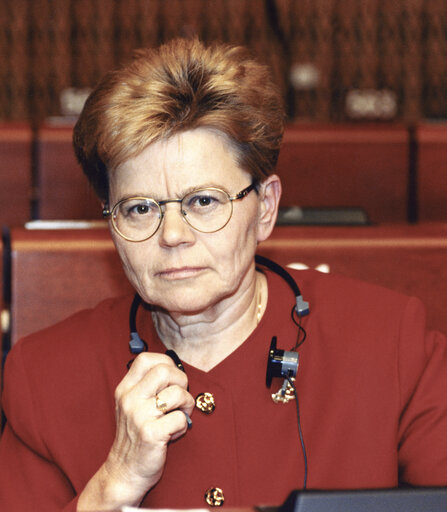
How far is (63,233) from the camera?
1.78 m

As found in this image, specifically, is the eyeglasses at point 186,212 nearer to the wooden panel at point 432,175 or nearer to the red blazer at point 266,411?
the red blazer at point 266,411

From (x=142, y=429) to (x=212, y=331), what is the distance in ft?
0.93

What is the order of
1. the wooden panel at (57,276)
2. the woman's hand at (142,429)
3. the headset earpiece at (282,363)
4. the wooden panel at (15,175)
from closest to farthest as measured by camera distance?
the woman's hand at (142,429) → the headset earpiece at (282,363) → the wooden panel at (57,276) → the wooden panel at (15,175)

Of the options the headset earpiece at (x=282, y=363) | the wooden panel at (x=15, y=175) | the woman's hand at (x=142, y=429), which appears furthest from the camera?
the wooden panel at (x=15, y=175)

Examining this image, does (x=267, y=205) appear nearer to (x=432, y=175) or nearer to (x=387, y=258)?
(x=387, y=258)

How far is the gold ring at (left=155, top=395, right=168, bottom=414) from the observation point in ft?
4.11

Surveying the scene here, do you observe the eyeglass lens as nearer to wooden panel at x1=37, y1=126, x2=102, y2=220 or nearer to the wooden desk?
the wooden desk

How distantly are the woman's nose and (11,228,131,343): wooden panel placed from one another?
42 cm

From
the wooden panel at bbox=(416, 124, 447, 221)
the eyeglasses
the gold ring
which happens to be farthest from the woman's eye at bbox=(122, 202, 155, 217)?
the wooden panel at bbox=(416, 124, 447, 221)

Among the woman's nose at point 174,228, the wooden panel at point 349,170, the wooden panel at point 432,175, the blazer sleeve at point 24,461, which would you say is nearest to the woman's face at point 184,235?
the woman's nose at point 174,228

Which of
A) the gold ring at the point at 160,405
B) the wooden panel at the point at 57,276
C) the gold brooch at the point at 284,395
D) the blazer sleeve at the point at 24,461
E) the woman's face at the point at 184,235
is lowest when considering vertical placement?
the blazer sleeve at the point at 24,461

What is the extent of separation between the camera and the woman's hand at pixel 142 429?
1250mm

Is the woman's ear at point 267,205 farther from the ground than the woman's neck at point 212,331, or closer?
farther from the ground

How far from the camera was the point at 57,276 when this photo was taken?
1.72 metres
